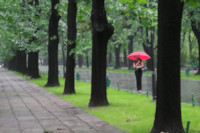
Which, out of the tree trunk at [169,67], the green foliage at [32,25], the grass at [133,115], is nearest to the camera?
the tree trunk at [169,67]

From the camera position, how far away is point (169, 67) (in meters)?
7.01

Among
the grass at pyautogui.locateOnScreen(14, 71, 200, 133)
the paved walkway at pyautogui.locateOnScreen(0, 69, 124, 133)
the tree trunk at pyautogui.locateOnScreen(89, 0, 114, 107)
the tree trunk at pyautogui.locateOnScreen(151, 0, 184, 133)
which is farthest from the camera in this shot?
the tree trunk at pyautogui.locateOnScreen(89, 0, 114, 107)

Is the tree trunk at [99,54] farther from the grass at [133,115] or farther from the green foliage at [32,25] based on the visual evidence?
the green foliage at [32,25]

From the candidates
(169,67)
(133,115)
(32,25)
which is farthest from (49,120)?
(32,25)

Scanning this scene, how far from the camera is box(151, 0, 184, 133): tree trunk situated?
6953 millimetres

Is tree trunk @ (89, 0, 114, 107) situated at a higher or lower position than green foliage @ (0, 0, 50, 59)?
lower

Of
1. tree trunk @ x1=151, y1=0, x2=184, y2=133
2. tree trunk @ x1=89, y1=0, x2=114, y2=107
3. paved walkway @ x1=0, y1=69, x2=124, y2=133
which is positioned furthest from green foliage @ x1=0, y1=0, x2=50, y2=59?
tree trunk @ x1=151, y1=0, x2=184, y2=133

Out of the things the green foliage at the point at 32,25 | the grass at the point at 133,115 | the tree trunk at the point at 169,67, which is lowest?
the grass at the point at 133,115

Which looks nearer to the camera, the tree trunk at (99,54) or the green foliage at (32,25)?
the tree trunk at (99,54)

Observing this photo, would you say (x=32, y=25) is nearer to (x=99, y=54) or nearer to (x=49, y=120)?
(x=99, y=54)


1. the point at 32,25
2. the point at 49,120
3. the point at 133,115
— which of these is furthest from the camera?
the point at 32,25

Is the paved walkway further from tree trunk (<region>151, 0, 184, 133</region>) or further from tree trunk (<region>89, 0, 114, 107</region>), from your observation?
tree trunk (<region>151, 0, 184, 133</region>)

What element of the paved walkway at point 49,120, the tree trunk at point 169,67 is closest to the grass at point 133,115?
the paved walkway at point 49,120

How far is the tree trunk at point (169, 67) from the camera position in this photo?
695 centimetres
